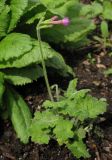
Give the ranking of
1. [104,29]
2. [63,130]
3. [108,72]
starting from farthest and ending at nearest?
[104,29] → [108,72] → [63,130]

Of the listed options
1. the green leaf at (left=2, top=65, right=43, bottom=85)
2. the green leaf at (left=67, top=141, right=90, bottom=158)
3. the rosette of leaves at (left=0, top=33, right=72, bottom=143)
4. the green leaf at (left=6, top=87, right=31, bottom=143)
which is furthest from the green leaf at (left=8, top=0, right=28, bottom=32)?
the green leaf at (left=67, top=141, right=90, bottom=158)

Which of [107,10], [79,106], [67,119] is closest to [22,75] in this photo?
[67,119]

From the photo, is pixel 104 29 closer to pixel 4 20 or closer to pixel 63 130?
pixel 4 20

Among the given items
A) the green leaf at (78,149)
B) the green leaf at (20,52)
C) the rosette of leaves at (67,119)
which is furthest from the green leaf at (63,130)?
the green leaf at (20,52)

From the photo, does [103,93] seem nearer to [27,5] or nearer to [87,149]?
[87,149]

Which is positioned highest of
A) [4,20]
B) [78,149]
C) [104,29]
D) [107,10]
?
[4,20]

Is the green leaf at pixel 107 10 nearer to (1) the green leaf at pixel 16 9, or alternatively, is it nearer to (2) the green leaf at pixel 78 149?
(1) the green leaf at pixel 16 9

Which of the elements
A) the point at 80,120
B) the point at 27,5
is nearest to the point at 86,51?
the point at 27,5
